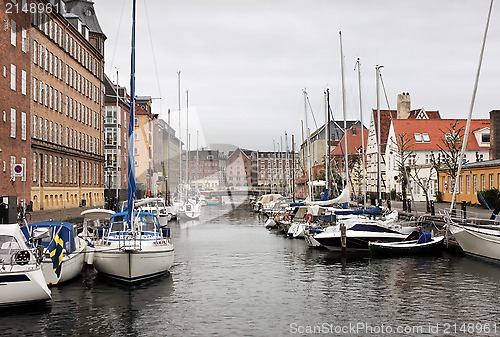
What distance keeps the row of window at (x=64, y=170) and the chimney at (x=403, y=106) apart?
54928 millimetres

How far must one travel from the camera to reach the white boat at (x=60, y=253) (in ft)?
85.3

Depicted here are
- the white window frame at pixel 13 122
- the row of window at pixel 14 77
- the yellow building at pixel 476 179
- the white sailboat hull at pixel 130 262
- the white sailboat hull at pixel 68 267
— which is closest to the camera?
the white sailboat hull at pixel 68 267

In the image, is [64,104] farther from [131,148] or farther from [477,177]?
[131,148]

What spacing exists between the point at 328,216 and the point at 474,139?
166 ft

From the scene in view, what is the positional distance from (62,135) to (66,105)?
3854 mm

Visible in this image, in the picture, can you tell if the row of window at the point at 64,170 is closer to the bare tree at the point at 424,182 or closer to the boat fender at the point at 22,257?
the bare tree at the point at 424,182

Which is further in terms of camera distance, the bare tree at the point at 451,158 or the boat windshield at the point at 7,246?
the bare tree at the point at 451,158

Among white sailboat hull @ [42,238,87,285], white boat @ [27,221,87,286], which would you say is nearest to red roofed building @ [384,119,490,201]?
white sailboat hull @ [42,238,87,285]

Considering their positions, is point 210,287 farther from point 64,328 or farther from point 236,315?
point 64,328

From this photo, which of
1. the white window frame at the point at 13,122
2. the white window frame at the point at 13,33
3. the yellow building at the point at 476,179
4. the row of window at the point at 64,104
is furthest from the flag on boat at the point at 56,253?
the yellow building at the point at 476,179

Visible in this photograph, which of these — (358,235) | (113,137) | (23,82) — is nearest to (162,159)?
(113,137)

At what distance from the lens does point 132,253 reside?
27125mm

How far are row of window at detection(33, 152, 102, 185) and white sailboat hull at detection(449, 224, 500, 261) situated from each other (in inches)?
1548

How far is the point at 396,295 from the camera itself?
25766 millimetres
